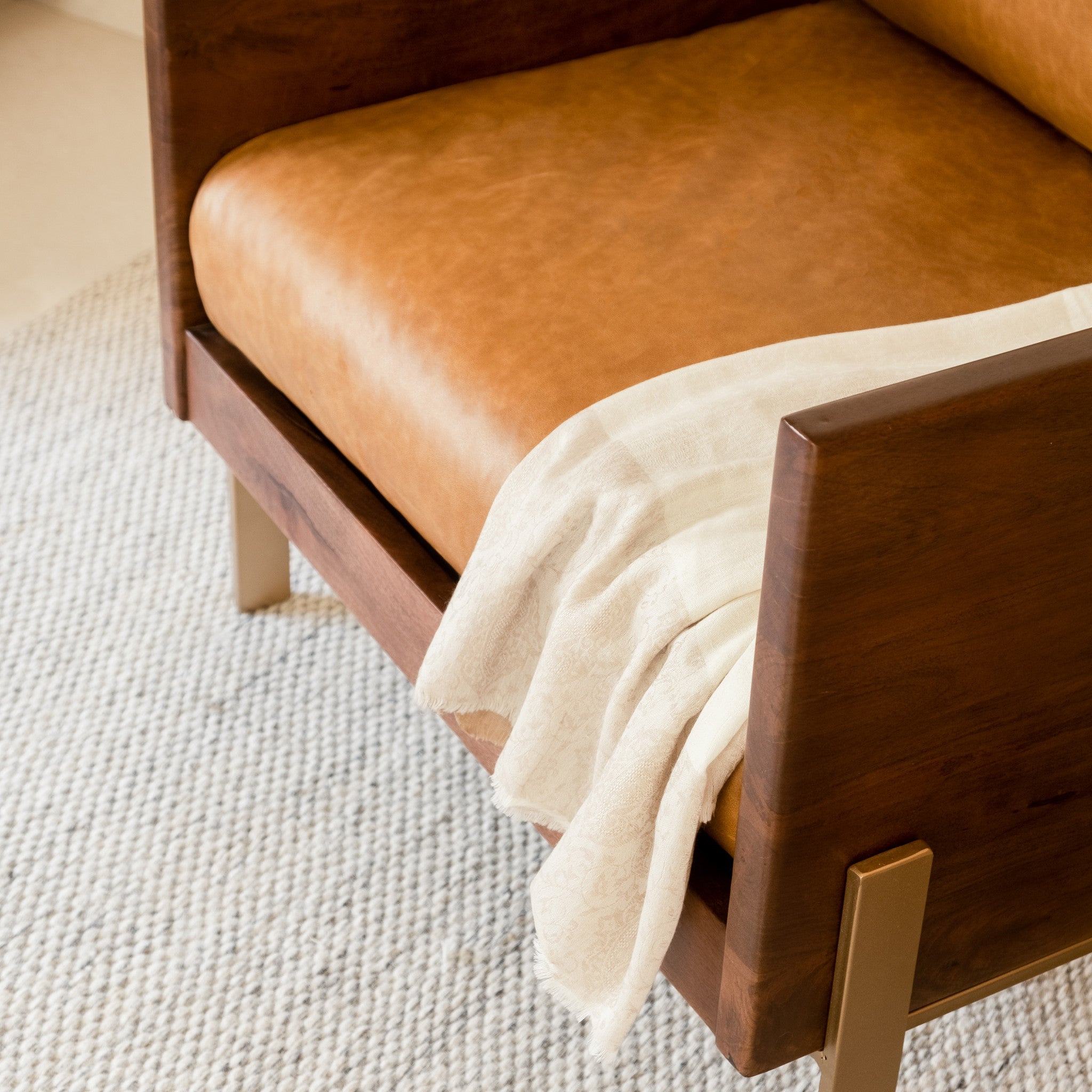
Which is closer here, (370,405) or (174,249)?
(370,405)

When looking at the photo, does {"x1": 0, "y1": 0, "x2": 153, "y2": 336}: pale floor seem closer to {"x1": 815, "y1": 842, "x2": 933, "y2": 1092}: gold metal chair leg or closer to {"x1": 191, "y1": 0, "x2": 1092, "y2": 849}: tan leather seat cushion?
{"x1": 191, "y1": 0, "x2": 1092, "y2": 849}: tan leather seat cushion

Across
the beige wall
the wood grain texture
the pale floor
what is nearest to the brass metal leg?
the wood grain texture

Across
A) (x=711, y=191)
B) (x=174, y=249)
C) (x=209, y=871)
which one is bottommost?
(x=209, y=871)

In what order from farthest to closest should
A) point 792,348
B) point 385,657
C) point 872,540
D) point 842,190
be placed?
1. point 385,657
2. point 842,190
3. point 792,348
4. point 872,540

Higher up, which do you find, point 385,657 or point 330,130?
point 330,130

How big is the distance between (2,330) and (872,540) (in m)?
1.48

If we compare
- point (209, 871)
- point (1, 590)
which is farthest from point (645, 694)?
point (1, 590)

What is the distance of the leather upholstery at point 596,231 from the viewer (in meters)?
0.83

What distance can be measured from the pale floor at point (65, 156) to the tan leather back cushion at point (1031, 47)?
1.19 m

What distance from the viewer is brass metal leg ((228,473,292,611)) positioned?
1262 millimetres

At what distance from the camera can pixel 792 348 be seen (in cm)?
80

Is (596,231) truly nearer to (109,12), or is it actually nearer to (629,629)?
(629,629)

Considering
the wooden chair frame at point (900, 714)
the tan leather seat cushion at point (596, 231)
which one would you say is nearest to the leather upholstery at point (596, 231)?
the tan leather seat cushion at point (596, 231)

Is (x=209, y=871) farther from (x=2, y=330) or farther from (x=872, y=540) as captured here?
(x=2, y=330)
